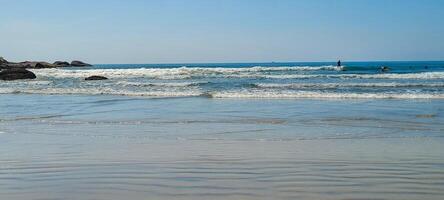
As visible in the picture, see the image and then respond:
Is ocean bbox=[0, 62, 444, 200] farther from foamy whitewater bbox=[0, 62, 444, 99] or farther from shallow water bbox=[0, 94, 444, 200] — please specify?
foamy whitewater bbox=[0, 62, 444, 99]

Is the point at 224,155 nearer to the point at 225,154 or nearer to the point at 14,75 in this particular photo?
the point at 225,154

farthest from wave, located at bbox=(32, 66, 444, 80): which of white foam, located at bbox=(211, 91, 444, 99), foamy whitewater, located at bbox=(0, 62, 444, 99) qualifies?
white foam, located at bbox=(211, 91, 444, 99)

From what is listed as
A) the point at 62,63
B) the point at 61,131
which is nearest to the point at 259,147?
the point at 61,131

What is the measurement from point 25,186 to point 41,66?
83.1m

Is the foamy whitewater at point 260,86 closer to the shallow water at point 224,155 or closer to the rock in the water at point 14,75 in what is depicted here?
the rock in the water at point 14,75

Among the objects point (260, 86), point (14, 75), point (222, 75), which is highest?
point (14, 75)

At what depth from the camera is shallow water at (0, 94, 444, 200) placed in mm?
4816

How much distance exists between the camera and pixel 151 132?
9.70m

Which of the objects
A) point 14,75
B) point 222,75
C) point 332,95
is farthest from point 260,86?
point 14,75

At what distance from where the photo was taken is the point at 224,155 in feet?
22.5

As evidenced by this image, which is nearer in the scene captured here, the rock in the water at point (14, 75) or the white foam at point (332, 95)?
the white foam at point (332, 95)

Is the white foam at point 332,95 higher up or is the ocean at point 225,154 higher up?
the ocean at point 225,154

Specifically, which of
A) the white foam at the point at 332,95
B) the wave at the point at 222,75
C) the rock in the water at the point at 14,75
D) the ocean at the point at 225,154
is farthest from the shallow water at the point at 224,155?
the rock in the water at the point at 14,75

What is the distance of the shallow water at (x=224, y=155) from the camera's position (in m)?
4.82
